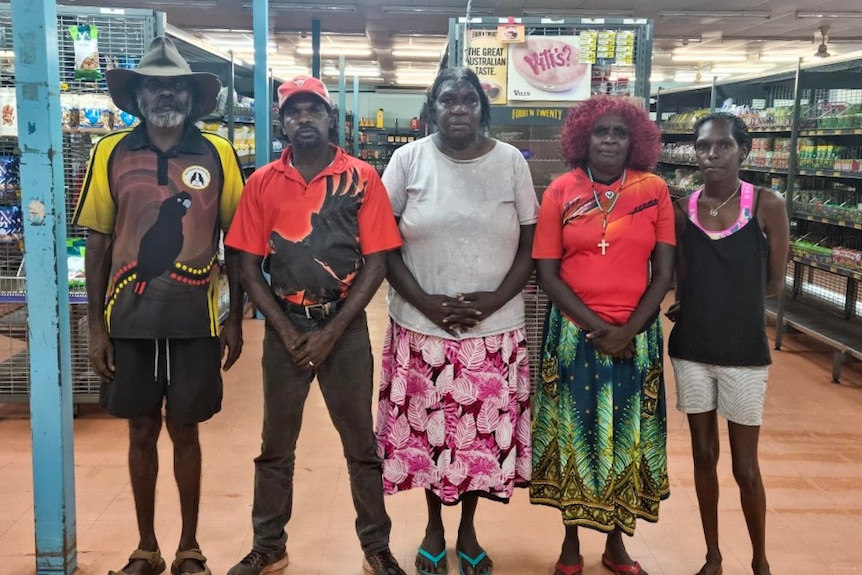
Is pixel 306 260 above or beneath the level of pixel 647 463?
above

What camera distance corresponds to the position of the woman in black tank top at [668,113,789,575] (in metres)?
2.42

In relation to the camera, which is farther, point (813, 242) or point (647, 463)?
point (813, 242)

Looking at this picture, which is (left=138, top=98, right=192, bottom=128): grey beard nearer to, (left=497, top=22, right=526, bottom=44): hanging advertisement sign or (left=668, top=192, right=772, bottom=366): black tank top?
(left=668, top=192, right=772, bottom=366): black tank top

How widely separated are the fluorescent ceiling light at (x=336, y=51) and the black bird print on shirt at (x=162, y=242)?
533 inches

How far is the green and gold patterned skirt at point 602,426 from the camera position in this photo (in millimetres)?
2445

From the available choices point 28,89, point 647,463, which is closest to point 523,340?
point 647,463

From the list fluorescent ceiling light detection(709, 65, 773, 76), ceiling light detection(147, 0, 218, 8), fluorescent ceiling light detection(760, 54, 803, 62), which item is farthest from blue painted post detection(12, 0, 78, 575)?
fluorescent ceiling light detection(709, 65, 773, 76)

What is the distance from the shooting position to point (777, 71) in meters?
6.40

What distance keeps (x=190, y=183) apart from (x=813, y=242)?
5.57 meters

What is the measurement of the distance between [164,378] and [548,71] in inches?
113

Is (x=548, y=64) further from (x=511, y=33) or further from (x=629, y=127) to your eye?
(x=629, y=127)

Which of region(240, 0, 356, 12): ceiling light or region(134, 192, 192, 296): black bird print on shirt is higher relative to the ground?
region(240, 0, 356, 12): ceiling light

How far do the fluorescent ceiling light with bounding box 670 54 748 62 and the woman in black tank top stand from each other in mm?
14645

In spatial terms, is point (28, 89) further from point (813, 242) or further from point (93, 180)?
point (813, 242)
